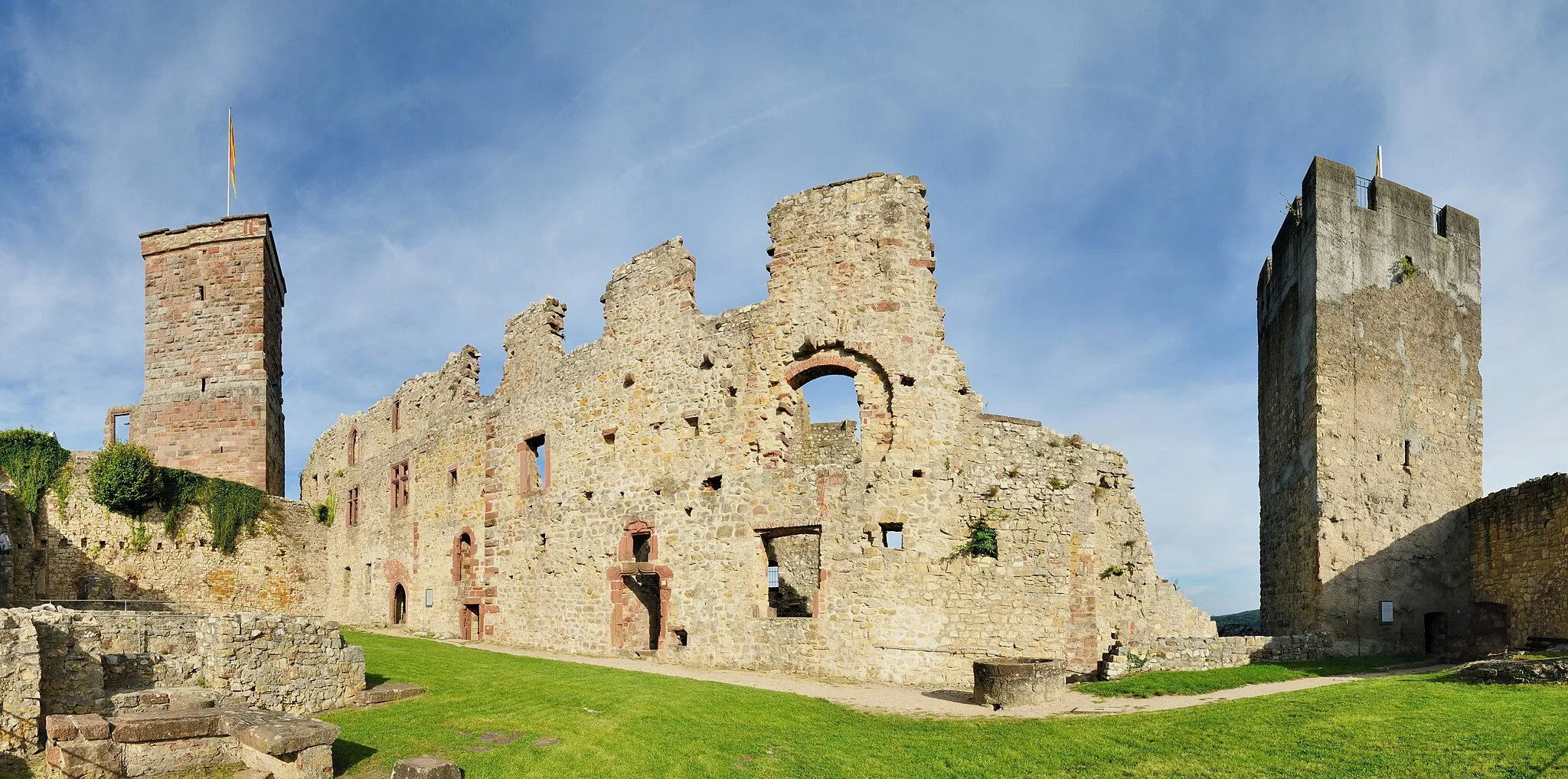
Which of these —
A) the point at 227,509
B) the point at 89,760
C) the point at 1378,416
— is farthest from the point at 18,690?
the point at 1378,416

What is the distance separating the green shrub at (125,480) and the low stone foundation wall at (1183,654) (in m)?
23.0

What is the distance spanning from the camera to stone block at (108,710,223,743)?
820 cm

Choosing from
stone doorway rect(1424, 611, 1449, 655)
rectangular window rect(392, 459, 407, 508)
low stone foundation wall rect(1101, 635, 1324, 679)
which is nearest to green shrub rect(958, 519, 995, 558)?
low stone foundation wall rect(1101, 635, 1324, 679)

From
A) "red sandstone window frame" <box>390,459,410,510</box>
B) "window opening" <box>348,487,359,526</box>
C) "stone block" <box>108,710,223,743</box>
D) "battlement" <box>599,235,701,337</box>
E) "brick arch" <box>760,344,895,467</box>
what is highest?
"battlement" <box>599,235,701,337</box>

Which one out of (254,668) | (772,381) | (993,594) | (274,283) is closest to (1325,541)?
(993,594)

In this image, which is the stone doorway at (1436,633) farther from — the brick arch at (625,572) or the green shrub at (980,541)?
the brick arch at (625,572)

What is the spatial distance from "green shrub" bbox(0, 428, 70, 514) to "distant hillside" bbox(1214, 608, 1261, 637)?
25892 millimetres

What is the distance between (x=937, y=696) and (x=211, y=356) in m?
25.2

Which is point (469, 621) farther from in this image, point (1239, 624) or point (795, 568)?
point (1239, 624)

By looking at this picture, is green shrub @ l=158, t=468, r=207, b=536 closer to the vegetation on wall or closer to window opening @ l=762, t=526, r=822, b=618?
the vegetation on wall

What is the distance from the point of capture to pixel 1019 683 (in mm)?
12969

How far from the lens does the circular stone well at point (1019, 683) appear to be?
1297 centimetres

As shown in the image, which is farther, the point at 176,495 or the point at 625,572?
the point at 176,495

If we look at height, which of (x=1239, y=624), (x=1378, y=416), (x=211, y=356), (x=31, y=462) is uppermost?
(x=211, y=356)
